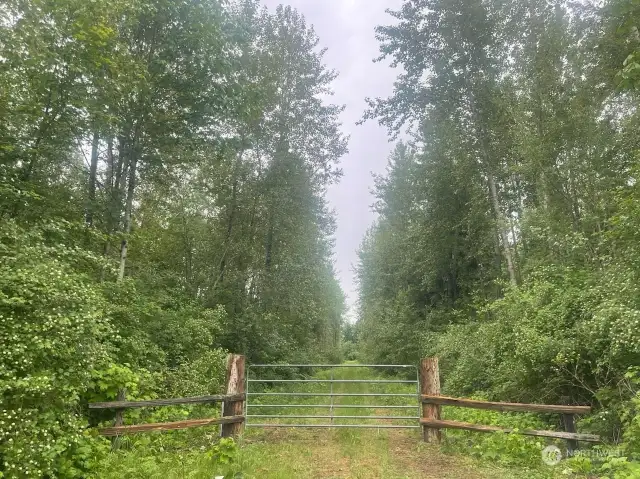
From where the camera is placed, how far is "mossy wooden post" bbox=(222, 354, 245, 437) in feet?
25.5

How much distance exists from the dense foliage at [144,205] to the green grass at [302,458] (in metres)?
0.90

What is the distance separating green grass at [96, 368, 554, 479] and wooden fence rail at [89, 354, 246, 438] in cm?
28

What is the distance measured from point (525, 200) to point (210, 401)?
17655 mm

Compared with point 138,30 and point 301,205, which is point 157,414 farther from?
point 301,205

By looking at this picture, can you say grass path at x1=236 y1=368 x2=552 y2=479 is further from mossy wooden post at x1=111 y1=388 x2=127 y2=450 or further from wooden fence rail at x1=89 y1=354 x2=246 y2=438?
mossy wooden post at x1=111 y1=388 x2=127 y2=450

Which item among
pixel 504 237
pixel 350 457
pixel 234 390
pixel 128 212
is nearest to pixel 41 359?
pixel 234 390

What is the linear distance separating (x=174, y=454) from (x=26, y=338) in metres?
3.11

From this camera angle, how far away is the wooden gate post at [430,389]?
315 inches

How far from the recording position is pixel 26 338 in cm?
458

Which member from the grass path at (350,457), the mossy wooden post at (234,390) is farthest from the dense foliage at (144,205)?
the grass path at (350,457)

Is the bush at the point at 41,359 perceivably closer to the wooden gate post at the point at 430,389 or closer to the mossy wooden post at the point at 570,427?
the wooden gate post at the point at 430,389

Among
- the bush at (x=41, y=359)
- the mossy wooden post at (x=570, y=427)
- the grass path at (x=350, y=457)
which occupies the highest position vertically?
the bush at (x=41, y=359)

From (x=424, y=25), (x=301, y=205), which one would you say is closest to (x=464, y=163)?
(x=424, y=25)

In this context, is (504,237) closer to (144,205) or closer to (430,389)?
(430,389)
